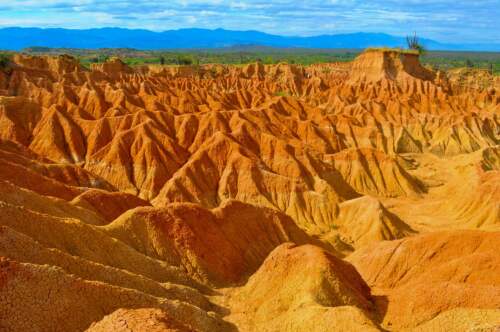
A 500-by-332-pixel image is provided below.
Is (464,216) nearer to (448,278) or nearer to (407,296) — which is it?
(448,278)

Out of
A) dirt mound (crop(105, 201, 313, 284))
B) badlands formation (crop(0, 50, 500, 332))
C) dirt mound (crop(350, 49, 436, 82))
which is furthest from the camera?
dirt mound (crop(350, 49, 436, 82))

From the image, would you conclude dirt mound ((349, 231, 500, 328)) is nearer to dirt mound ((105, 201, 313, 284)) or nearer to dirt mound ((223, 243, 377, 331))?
dirt mound ((223, 243, 377, 331))

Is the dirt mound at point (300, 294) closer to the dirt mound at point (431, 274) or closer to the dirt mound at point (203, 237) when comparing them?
the dirt mound at point (431, 274)

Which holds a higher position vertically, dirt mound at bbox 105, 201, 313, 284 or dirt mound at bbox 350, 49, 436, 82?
dirt mound at bbox 350, 49, 436, 82

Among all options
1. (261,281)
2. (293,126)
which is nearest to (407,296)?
(261,281)

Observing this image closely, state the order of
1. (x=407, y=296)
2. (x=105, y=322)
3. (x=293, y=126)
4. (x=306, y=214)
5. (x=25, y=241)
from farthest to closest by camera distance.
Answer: (x=293, y=126) < (x=306, y=214) < (x=407, y=296) < (x=25, y=241) < (x=105, y=322)

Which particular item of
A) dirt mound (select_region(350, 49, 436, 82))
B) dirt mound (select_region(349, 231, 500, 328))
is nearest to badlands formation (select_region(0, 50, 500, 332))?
dirt mound (select_region(349, 231, 500, 328))

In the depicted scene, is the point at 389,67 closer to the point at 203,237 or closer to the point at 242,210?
the point at 242,210

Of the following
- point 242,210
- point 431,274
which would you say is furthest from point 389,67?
point 431,274
